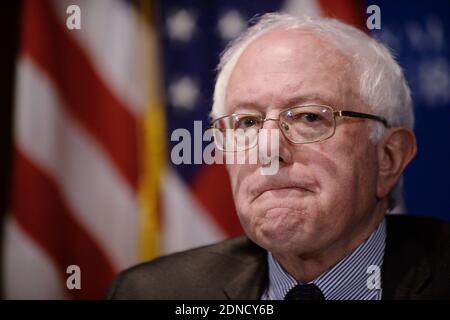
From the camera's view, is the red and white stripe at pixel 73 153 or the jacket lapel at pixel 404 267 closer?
the jacket lapel at pixel 404 267

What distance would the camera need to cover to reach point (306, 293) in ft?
4.21

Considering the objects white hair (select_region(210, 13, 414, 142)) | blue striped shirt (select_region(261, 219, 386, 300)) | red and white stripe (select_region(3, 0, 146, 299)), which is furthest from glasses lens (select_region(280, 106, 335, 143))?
red and white stripe (select_region(3, 0, 146, 299))

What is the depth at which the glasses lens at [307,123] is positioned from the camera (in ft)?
3.94

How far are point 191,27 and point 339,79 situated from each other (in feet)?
2.21

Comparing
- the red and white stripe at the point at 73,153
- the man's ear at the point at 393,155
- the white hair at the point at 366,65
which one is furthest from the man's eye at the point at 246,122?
the red and white stripe at the point at 73,153

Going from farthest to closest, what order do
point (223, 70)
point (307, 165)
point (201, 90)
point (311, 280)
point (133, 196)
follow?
point (133, 196)
point (201, 90)
point (223, 70)
point (311, 280)
point (307, 165)

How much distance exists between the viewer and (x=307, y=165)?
1.18 m

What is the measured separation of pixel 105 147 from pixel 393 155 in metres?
0.97

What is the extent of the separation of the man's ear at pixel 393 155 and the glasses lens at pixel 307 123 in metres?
0.18

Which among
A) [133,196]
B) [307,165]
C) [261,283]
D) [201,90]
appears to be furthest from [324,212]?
[133,196]

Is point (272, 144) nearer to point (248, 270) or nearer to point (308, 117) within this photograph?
point (308, 117)

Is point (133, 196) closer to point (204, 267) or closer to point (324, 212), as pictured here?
point (204, 267)

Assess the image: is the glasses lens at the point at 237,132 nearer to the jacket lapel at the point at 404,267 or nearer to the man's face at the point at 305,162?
the man's face at the point at 305,162

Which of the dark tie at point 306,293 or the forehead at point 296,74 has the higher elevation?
the forehead at point 296,74
